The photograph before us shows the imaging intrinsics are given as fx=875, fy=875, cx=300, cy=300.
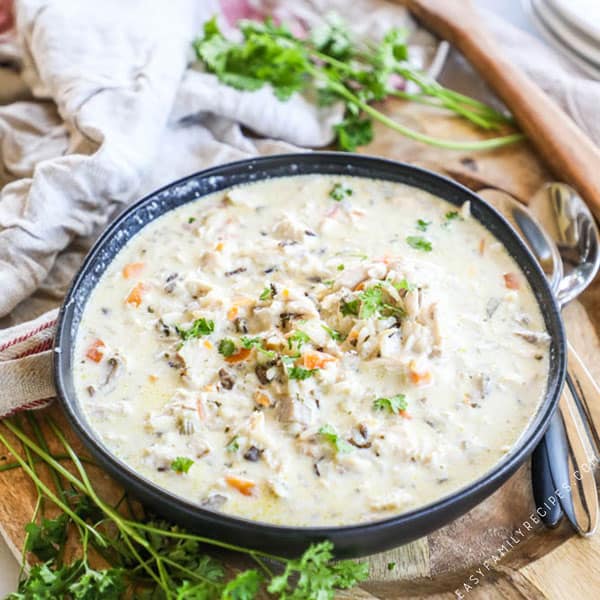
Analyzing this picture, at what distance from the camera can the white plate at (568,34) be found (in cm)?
483

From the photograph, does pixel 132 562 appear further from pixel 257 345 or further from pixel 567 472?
pixel 567 472

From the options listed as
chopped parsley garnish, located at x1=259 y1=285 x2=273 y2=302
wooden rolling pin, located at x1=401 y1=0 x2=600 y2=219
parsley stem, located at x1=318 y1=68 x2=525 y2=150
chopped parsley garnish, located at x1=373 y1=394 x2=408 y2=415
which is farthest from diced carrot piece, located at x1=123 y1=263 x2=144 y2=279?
wooden rolling pin, located at x1=401 y1=0 x2=600 y2=219

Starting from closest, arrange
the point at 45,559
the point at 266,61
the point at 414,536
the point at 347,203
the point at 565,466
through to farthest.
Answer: the point at 414,536 → the point at 45,559 → the point at 565,466 → the point at 347,203 → the point at 266,61

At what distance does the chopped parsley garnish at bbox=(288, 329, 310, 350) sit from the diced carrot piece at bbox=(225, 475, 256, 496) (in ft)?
1.68

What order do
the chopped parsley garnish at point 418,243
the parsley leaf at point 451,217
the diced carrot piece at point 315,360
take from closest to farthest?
the diced carrot piece at point 315,360, the chopped parsley garnish at point 418,243, the parsley leaf at point 451,217

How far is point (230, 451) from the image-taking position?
2.89 m

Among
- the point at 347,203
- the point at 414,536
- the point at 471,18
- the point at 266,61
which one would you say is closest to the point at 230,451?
the point at 414,536

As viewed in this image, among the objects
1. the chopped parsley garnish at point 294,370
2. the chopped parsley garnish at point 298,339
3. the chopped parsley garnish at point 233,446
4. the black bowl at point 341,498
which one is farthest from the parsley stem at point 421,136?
the chopped parsley garnish at point 233,446

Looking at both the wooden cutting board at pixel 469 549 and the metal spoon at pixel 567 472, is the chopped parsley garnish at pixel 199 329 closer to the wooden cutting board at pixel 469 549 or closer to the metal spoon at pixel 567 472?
the wooden cutting board at pixel 469 549

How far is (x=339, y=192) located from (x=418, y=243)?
469 millimetres

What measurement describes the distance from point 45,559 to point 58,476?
0.37 metres

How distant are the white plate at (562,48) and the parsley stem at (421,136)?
0.67 meters

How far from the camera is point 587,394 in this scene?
3410mm

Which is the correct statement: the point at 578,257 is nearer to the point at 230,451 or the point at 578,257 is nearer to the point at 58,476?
the point at 230,451
